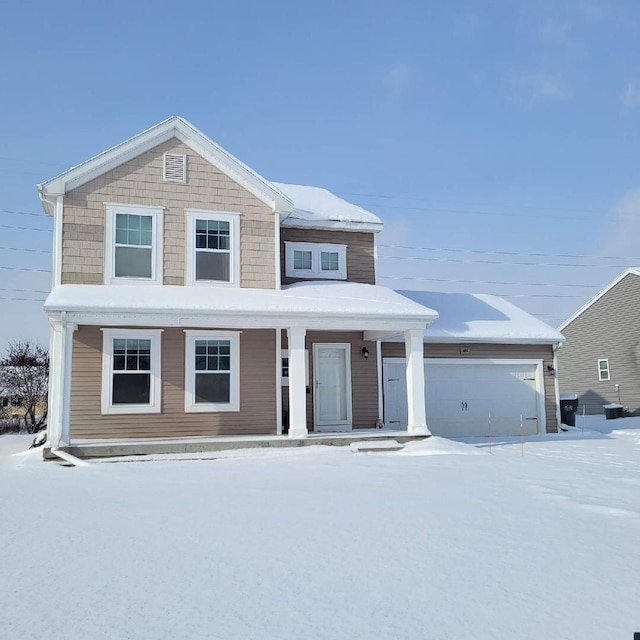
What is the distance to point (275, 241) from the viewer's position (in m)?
14.5

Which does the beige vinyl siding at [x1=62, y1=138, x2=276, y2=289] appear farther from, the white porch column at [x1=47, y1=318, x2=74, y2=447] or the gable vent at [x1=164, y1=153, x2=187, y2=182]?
the white porch column at [x1=47, y1=318, x2=74, y2=447]

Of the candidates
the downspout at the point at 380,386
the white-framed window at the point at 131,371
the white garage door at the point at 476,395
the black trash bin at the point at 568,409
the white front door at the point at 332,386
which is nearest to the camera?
the white-framed window at the point at 131,371

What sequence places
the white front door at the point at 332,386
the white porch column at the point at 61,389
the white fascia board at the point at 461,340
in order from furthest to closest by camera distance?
the white fascia board at the point at 461,340 → the white front door at the point at 332,386 → the white porch column at the point at 61,389

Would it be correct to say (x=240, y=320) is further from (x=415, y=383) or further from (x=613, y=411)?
(x=613, y=411)

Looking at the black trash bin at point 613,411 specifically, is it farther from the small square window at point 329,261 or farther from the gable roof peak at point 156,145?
the gable roof peak at point 156,145

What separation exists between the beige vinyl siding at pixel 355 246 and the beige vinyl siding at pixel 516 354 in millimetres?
2526

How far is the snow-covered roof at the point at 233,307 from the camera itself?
11.8m

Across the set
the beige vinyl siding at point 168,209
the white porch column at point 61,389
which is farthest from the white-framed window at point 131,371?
the white porch column at point 61,389

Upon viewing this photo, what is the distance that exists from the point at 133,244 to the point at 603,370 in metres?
21.2

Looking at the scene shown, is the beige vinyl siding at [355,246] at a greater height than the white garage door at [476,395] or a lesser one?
greater

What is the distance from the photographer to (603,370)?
2714 centimetres

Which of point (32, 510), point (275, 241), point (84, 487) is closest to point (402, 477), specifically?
point (84, 487)

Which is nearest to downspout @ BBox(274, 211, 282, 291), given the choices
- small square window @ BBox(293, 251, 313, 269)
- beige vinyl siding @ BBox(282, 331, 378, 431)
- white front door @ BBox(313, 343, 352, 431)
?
small square window @ BBox(293, 251, 313, 269)

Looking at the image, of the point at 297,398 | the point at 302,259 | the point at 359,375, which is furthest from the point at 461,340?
the point at 297,398
